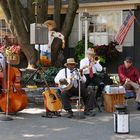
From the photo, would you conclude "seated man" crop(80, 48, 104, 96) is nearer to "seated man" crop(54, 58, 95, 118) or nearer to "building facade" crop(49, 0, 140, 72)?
"seated man" crop(54, 58, 95, 118)

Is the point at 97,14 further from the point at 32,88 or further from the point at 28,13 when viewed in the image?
the point at 32,88

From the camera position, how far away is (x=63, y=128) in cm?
973

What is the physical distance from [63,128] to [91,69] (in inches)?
114

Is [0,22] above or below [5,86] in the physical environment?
above

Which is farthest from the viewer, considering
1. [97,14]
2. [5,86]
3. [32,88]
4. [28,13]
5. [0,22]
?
[0,22]

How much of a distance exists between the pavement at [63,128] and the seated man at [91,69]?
1.10 metres

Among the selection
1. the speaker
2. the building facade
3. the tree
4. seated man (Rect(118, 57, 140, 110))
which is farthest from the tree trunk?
seated man (Rect(118, 57, 140, 110))

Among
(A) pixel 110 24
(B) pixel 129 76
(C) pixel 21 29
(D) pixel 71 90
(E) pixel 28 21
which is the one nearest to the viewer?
(D) pixel 71 90

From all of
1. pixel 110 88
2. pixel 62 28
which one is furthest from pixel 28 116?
pixel 62 28

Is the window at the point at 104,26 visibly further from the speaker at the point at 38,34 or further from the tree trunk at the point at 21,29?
the speaker at the point at 38,34

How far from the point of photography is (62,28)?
1585 centimetres

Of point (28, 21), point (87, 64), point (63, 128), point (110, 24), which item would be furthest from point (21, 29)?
point (63, 128)

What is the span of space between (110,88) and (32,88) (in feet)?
8.59

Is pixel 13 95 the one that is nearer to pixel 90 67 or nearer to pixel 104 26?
Result: pixel 90 67
